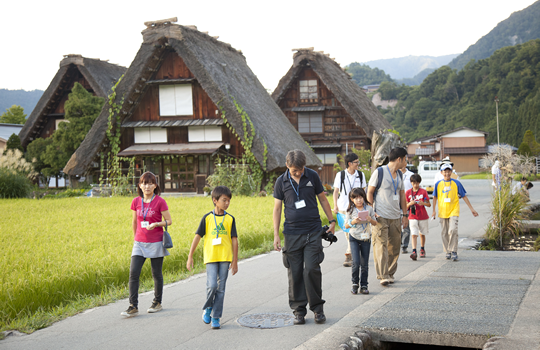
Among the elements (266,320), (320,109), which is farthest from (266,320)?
(320,109)

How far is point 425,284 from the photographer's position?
6148 mm

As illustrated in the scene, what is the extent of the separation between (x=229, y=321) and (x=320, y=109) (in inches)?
1049

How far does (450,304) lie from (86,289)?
14.9ft

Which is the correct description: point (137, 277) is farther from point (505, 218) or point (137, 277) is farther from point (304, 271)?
point (505, 218)

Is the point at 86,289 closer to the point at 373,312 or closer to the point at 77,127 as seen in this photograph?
the point at 373,312

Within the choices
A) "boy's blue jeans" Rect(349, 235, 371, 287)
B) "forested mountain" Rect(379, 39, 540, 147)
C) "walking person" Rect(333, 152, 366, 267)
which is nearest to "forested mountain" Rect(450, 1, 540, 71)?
"forested mountain" Rect(379, 39, 540, 147)

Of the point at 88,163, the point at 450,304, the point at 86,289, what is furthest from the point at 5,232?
the point at 88,163

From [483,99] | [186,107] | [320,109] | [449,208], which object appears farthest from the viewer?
[483,99]

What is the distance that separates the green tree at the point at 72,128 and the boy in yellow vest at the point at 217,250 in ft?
79.2

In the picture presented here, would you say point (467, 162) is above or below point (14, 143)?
below

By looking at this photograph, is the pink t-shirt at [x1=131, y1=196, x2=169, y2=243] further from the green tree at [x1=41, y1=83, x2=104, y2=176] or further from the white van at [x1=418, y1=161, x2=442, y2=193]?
the green tree at [x1=41, y1=83, x2=104, y2=176]

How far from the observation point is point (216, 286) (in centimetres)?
491

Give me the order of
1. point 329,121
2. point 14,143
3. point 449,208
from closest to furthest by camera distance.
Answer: point 449,208 → point 14,143 → point 329,121

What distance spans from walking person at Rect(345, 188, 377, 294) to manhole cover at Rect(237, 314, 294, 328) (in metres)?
1.32
